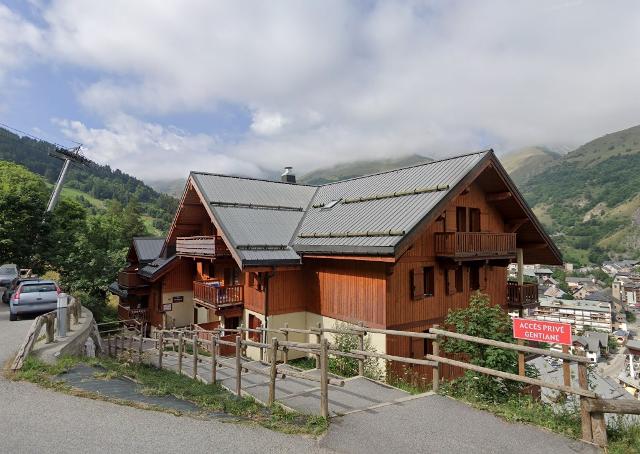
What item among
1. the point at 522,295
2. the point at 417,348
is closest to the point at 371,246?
the point at 417,348

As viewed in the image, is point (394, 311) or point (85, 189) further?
point (85, 189)

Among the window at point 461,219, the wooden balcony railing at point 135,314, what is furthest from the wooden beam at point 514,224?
the wooden balcony railing at point 135,314

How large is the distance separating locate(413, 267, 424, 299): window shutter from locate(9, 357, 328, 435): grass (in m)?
8.03

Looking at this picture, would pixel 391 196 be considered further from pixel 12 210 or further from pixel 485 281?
pixel 12 210

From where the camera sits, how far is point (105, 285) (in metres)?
29.7

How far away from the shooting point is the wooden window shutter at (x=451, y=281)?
16.4m

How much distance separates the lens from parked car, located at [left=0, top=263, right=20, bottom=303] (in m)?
20.9

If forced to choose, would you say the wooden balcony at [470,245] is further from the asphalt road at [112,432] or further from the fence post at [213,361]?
the asphalt road at [112,432]

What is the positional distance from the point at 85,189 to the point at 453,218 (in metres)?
153

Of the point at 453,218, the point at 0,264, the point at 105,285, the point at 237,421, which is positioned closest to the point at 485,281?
the point at 453,218

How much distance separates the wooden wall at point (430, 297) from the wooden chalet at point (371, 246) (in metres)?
0.05

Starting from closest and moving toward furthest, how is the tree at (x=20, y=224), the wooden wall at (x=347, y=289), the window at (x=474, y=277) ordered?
1. the wooden wall at (x=347, y=289)
2. the window at (x=474, y=277)
3. the tree at (x=20, y=224)

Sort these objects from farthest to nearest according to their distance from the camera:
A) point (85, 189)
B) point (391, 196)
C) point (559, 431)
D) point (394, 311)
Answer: point (85, 189) < point (391, 196) < point (394, 311) < point (559, 431)

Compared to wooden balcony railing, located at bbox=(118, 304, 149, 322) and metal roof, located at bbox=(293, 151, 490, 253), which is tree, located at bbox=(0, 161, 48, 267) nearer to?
wooden balcony railing, located at bbox=(118, 304, 149, 322)
